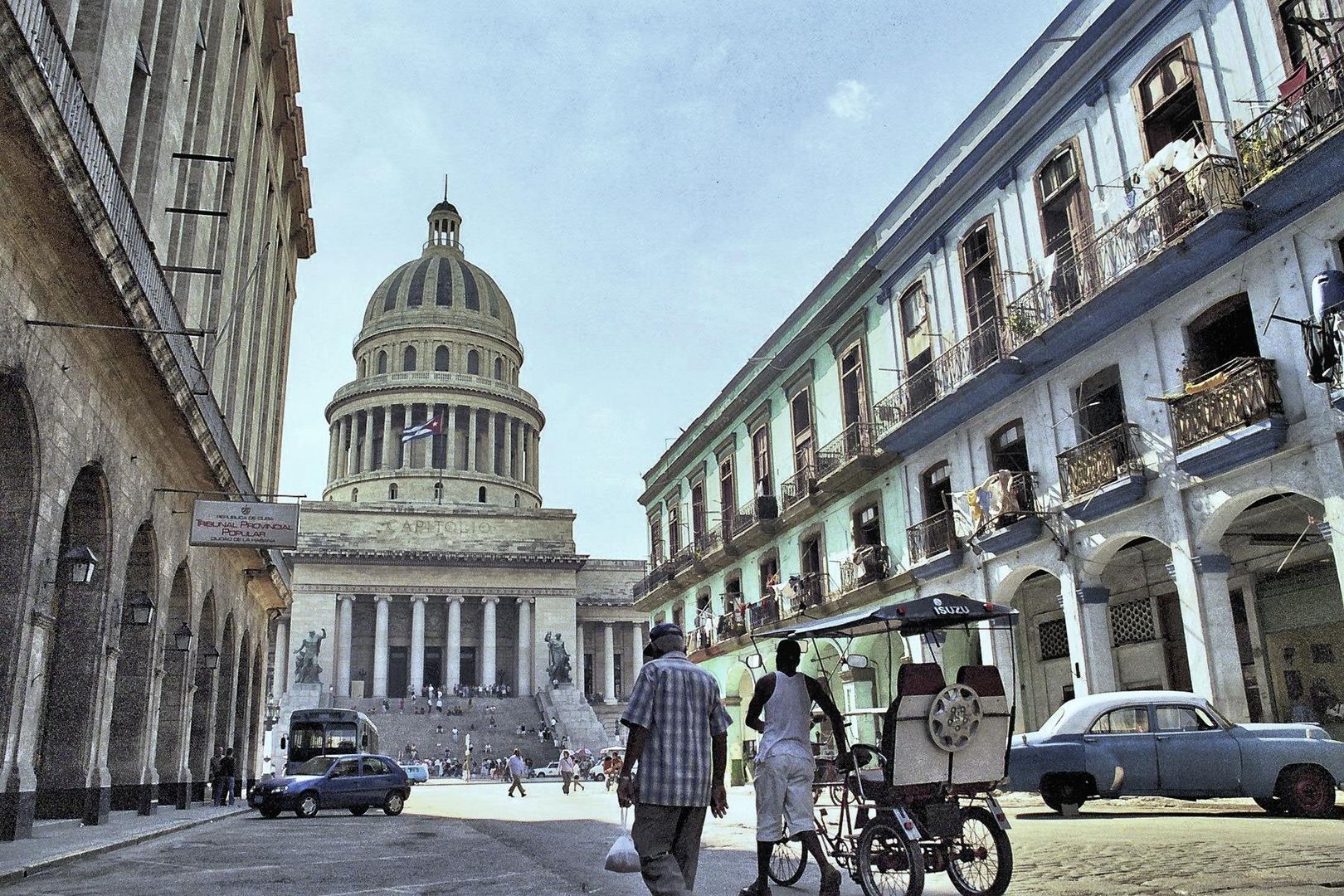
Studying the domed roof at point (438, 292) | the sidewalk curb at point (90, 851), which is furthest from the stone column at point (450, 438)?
the sidewalk curb at point (90, 851)

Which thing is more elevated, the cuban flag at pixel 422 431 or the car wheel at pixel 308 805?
the cuban flag at pixel 422 431

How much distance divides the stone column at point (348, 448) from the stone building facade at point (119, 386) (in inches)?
2160

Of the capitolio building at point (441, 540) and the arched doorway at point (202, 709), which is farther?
the capitolio building at point (441, 540)

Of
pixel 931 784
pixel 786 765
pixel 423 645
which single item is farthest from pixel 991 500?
pixel 423 645

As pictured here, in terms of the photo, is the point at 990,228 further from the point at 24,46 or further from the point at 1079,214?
the point at 24,46

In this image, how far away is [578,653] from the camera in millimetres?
76750

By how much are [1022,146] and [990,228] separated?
1.70 metres

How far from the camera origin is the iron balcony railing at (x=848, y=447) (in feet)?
80.5

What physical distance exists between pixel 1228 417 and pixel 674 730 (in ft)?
38.8

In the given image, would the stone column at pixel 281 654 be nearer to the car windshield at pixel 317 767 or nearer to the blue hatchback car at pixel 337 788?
the car windshield at pixel 317 767

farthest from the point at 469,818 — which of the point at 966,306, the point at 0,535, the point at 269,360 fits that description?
the point at 269,360

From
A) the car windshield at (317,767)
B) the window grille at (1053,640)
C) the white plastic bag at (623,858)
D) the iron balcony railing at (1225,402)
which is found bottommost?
the white plastic bag at (623,858)

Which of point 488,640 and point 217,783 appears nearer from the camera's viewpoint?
point 217,783

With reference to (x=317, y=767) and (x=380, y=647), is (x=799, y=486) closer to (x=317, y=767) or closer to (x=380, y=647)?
(x=317, y=767)
